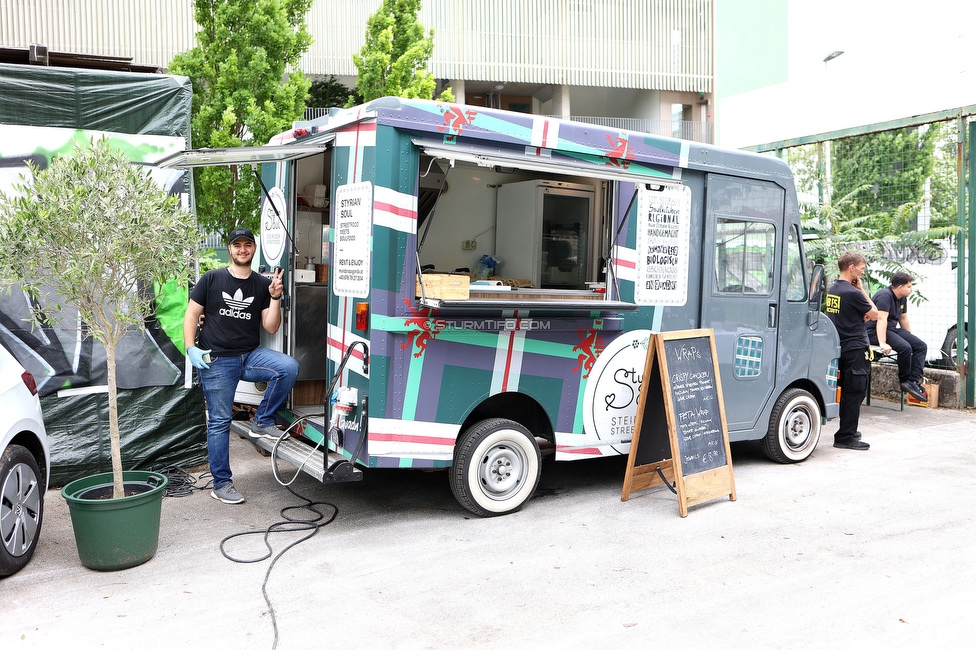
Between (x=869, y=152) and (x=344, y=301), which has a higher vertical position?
(x=869, y=152)

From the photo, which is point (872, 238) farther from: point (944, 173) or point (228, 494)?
point (228, 494)

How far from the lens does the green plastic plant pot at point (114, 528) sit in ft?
15.0

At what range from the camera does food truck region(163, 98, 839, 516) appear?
17.0 ft

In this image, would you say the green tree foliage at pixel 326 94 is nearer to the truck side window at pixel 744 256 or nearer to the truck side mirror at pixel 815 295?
the truck side window at pixel 744 256

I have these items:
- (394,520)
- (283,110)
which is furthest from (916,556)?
(283,110)

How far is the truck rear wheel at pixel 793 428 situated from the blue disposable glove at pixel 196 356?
474 centimetres

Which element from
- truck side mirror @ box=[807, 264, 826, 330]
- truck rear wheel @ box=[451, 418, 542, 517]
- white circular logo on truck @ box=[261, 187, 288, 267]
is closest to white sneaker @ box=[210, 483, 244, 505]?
truck rear wheel @ box=[451, 418, 542, 517]

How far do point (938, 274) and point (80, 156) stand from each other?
10708mm

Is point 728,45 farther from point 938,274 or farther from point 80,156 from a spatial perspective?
point 80,156

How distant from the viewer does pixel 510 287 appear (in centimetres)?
629

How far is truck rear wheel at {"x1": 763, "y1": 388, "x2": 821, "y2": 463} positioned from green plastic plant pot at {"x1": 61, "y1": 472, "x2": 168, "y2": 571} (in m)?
5.09

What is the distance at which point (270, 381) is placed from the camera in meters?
5.98

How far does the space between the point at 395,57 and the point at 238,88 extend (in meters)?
2.68

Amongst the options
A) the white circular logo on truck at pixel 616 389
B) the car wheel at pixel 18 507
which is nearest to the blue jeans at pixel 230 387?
the car wheel at pixel 18 507
